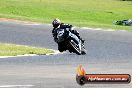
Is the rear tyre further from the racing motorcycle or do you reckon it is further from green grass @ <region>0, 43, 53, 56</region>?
green grass @ <region>0, 43, 53, 56</region>

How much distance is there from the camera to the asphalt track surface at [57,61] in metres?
13.8

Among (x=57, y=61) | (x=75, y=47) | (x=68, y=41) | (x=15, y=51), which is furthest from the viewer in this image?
(x=15, y=51)

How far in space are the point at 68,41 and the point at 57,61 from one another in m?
0.86

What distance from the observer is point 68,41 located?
66.7 ft

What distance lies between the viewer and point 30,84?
13188 mm

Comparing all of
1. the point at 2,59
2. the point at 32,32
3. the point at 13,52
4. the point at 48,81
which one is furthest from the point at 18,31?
the point at 48,81

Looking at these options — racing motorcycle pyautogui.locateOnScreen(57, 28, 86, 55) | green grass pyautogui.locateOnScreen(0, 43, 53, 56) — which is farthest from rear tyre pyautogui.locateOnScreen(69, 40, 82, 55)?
green grass pyautogui.locateOnScreen(0, 43, 53, 56)

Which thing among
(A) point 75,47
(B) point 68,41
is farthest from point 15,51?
(B) point 68,41

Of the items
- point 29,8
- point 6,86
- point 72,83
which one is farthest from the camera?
point 29,8

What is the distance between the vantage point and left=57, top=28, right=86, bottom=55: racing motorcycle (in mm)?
19270

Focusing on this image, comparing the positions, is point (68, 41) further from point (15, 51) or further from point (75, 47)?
point (15, 51)

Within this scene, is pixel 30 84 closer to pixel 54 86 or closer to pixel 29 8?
pixel 54 86

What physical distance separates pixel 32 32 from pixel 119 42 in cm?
668

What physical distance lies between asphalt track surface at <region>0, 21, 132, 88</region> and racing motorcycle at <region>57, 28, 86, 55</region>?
1.50 ft
